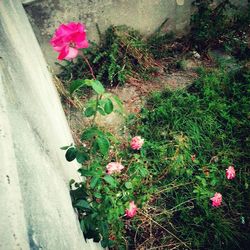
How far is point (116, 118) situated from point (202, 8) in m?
1.93

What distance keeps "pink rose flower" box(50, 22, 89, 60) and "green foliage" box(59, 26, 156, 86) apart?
6.79 feet

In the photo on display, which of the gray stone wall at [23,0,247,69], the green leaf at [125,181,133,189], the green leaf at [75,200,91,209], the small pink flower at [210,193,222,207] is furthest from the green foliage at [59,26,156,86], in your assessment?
the green leaf at [75,200,91,209]

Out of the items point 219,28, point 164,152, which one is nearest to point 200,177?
point 164,152

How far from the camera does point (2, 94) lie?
2.35ft

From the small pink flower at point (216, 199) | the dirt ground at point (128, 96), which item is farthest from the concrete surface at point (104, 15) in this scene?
the small pink flower at point (216, 199)

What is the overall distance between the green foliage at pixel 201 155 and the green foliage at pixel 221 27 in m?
0.58

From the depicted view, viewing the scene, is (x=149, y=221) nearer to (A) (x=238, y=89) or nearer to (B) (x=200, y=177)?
(B) (x=200, y=177)

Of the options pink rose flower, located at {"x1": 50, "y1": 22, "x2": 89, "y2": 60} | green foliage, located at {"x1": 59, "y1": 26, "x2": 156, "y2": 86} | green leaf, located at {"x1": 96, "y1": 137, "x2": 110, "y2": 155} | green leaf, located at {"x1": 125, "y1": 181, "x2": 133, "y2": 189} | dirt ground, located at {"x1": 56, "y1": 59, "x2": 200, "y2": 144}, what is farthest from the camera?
green foliage, located at {"x1": 59, "y1": 26, "x2": 156, "y2": 86}

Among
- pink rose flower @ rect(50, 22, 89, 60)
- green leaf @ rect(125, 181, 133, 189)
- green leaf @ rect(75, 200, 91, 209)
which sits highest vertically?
pink rose flower @ rect(50, 22, 89, 60)

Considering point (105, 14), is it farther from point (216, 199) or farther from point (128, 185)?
point (216, 199)

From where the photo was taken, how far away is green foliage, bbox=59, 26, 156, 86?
3418 millimetres

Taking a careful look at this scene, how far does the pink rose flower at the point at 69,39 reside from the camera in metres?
1.24

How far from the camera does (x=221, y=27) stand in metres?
3.76

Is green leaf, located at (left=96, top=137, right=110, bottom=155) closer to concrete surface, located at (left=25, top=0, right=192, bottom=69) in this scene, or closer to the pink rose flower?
the pink rose flower
